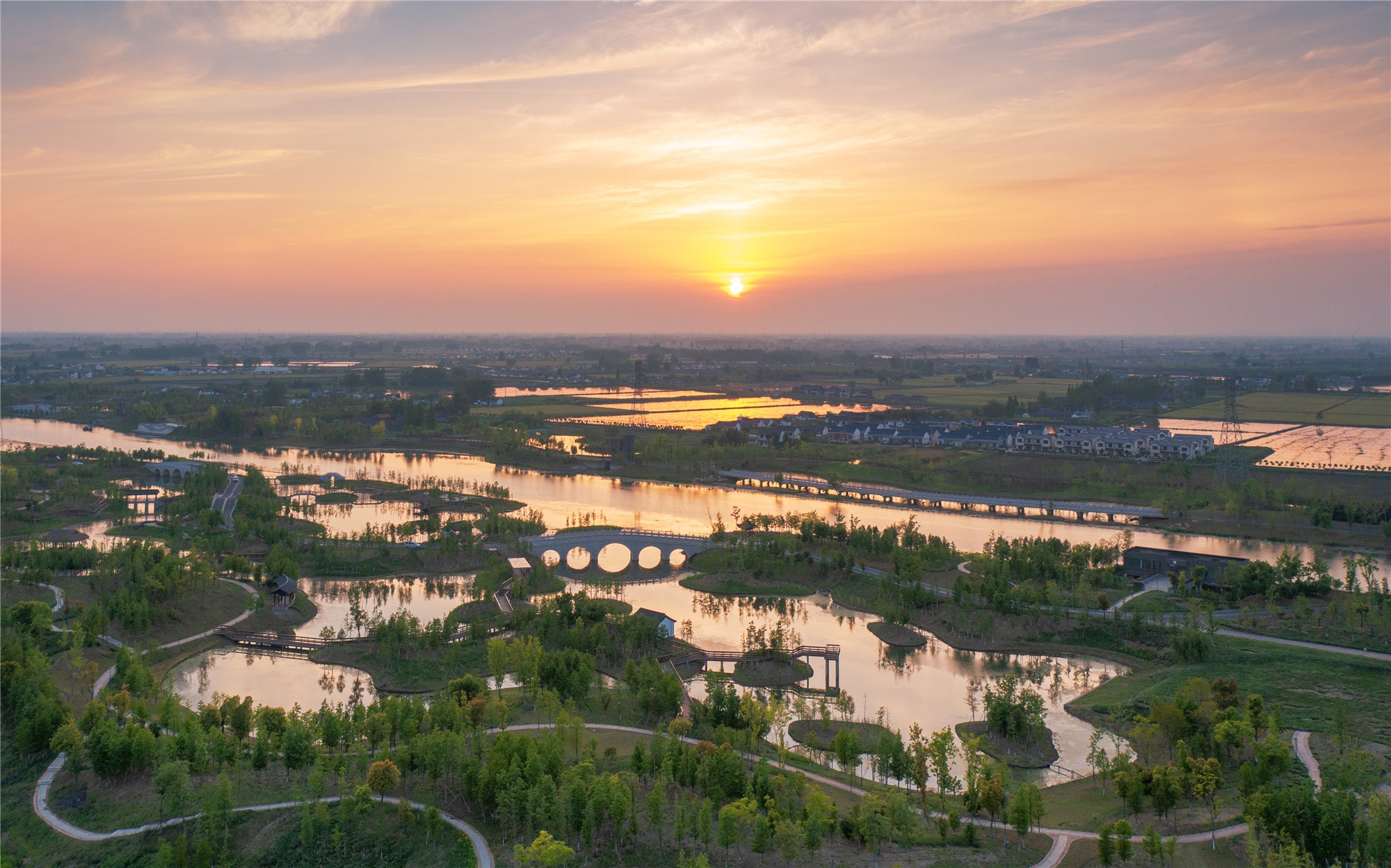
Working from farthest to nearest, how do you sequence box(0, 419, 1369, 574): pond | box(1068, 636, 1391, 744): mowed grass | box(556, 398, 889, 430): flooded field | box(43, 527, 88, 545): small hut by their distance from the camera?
box(556, 398, 889, 430): flooded field < box(0, 419, 1369, 574): pond < box(43, 527, 88, 545): small hut < box(1068, 636, 1391, 744): mowed grass

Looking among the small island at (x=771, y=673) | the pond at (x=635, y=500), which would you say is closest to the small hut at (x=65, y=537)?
the pond at (x=635, y=500)

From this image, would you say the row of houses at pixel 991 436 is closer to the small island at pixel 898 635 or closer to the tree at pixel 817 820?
the small island at pixel 898 635

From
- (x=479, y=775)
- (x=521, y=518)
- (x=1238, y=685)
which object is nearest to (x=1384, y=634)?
(x=1238, y=685)

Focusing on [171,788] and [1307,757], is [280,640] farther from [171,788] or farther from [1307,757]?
[1307,757]

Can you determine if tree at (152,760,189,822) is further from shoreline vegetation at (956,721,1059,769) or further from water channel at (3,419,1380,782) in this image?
shoreline vegetation at (956,721,1059,769)

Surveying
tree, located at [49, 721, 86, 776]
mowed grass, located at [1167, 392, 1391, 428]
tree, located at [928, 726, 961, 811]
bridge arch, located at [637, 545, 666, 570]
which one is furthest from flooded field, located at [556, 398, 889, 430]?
tree, located at [49, 721, 86, 776]

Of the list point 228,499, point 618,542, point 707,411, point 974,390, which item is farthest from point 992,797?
point 974,390
